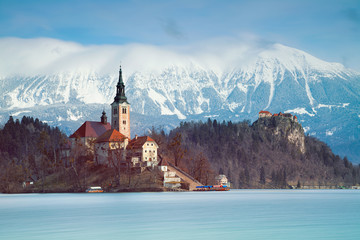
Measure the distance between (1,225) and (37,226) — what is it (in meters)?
4.02

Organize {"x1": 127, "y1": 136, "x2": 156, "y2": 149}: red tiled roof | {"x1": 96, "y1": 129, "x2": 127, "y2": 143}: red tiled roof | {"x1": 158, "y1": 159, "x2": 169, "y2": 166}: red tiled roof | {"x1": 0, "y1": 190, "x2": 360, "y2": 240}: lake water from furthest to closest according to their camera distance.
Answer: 1. {"x1": 96, "y1": 129, "x2": 127, "y2": 143}: red tiled roof
2. {"x1": 127, "y1": 136, "x2": 156, "y2": 149}: red tiled roof
3. {"x1": 158, "y1": 159, "x2": 169, "y2": 166}: red tiled roof
4. {"x1": 0, "y1": 190, "x2": 360, "y2": 240}: lake water

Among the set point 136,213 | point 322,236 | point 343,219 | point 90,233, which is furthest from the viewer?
point 136,213

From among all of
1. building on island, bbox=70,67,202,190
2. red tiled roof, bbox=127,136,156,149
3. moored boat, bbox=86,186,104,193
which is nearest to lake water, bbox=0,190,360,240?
moored boat, bbox=86,186,104,193

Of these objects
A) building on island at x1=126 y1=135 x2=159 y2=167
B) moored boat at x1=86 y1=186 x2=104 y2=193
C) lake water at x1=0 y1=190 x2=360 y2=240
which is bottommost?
lake water at x1=0 y1=190 x2=360 y2=240

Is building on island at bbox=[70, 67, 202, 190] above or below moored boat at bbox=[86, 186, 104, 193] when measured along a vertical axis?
above

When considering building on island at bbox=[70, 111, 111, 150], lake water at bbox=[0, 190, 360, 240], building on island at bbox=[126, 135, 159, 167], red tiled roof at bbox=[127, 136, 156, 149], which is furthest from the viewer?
building on island at bbox=[70, 111, 111, 150]

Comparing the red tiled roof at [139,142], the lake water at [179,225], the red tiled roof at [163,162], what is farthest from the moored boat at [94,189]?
the lake water at [179,225]

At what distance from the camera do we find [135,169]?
168750mm

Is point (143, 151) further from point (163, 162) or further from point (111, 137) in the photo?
point (111, 137)

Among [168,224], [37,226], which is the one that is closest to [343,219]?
[168,224]

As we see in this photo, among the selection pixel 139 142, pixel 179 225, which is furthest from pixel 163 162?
pixel 179 225

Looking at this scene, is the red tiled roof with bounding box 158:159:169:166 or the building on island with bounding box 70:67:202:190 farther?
the red tiled roof with bounding box 158:159:169:166

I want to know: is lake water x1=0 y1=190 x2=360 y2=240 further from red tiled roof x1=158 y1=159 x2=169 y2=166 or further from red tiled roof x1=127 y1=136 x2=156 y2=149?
red tiled roof x1=127 y1=136 x2=156 y2=149

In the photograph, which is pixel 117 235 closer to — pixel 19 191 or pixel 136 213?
pixel 136 213
